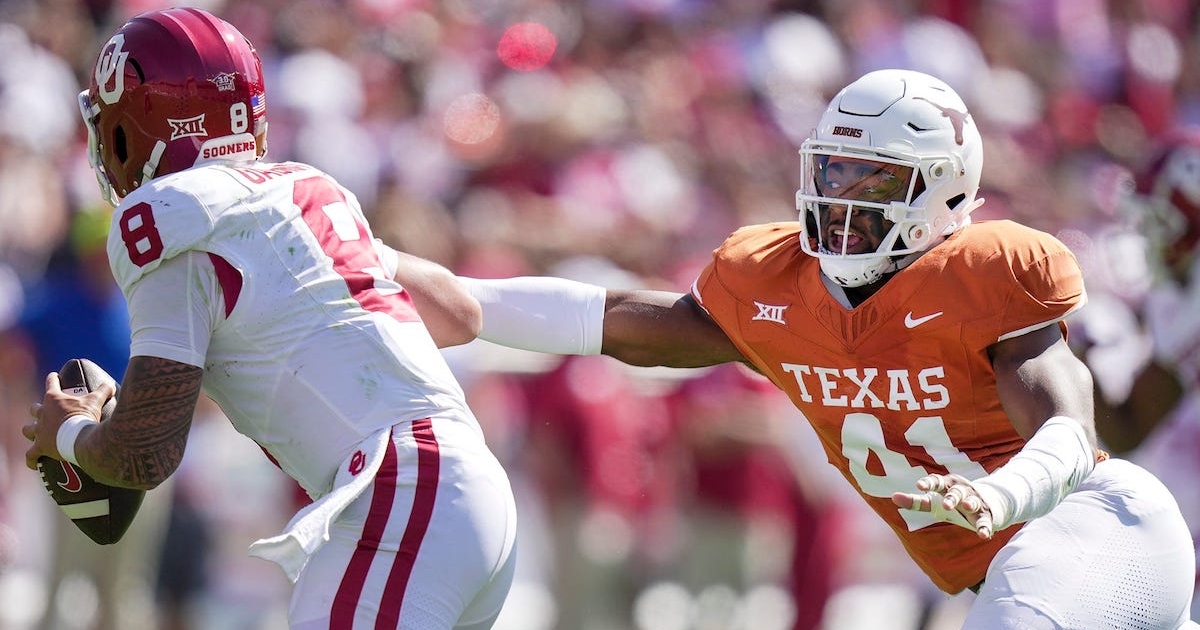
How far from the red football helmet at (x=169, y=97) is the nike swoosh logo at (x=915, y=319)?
1486 millimetres

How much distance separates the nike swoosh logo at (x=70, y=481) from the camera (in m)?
3.46

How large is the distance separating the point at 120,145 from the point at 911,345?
1.77 m

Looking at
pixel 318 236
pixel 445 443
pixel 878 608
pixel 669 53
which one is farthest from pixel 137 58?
pixel 669 53

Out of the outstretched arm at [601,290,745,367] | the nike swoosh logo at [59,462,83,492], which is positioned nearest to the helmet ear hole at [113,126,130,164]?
the nike swoosh logo at [59,462,83,492]

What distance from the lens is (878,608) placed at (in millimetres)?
7324

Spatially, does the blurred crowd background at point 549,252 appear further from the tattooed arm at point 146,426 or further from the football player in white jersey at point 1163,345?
the tattooed arm at point 146,426

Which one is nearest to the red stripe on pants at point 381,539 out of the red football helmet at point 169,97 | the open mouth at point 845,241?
the red football helmet at point 169,97

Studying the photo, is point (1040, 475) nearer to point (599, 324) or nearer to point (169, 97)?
point (599, 324)

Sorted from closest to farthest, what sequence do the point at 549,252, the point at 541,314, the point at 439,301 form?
1. the point at 439,301
2. the point at 541,314
3. the point at 549,252

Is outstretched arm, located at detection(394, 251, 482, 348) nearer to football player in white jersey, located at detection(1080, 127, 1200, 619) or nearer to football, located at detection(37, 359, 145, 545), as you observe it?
football, located at detection(37, 359, 145, 545)

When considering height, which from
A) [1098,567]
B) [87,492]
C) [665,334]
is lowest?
[1098,567]

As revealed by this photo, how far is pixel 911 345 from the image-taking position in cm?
379

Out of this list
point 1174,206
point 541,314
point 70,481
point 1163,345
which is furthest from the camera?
point 1174,206

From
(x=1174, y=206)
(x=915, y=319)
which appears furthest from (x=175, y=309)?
(x=1174, y=206)
